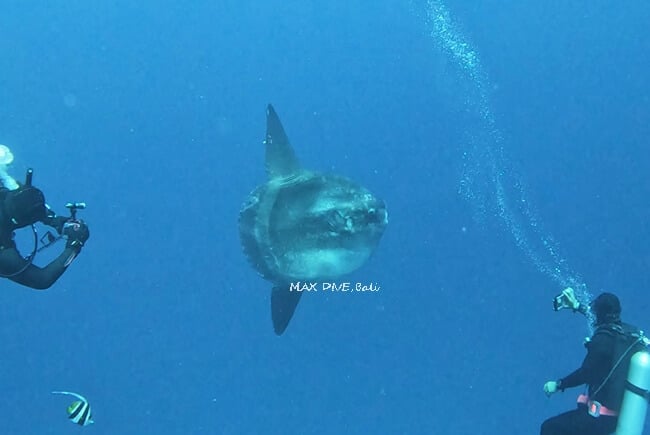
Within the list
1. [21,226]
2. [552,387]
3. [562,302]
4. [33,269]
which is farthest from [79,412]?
[562,302]

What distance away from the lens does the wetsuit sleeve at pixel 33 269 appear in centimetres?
581

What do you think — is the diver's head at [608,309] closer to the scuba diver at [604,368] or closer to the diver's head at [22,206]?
the scuba diver at [604,368]

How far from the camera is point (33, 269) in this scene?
6.05 m

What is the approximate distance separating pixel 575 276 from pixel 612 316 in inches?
476

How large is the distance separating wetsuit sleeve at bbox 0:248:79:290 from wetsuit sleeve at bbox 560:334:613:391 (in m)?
6.44

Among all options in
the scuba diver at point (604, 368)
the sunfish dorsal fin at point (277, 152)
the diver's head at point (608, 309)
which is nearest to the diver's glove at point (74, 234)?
the sunfish dorsal fin at point (277, 152)

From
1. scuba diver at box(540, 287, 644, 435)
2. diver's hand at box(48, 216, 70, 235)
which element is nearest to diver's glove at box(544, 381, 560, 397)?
scuba diver at box(540, 287, 644, 435)

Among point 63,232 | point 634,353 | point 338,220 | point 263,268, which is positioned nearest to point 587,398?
point 634,353

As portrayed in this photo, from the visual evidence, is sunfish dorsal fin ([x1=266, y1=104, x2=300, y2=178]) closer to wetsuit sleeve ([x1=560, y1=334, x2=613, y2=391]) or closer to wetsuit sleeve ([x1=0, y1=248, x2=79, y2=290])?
wetsuit sleeve ([x1=0, y1=248, x2=79, y2=290])

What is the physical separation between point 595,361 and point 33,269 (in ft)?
22.6

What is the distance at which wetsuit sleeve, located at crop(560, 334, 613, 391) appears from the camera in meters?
7.16

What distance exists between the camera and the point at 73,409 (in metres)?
8.45

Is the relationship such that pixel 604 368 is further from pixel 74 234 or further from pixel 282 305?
pixel 74 234

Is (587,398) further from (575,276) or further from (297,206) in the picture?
(575,276)
